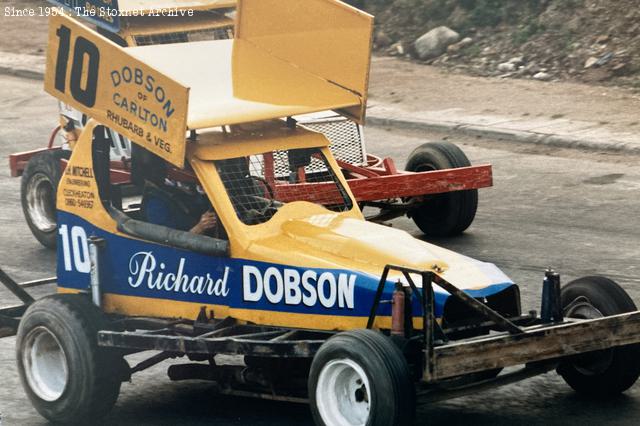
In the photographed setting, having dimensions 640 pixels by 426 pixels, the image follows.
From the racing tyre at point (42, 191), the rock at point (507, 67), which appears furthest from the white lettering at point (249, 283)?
the rock at point (507, 67)

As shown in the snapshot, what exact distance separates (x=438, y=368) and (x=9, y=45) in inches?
795

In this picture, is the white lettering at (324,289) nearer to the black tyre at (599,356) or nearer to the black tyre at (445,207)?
the black tyre at (599,356)

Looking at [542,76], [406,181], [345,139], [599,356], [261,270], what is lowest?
[599,356]

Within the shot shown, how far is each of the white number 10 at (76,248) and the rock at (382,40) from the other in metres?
14.6

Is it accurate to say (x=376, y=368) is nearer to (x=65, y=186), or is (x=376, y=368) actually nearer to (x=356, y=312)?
(x=356, y=312)

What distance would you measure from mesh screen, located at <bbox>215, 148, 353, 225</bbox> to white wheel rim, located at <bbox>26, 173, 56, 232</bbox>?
5.31m

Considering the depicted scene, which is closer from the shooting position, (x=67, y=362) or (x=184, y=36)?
(x=67, y=362)

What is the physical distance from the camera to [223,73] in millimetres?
9406

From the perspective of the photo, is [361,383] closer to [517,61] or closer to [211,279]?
[211,279]

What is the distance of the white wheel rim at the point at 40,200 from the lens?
14.2 m

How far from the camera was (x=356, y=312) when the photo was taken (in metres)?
7.86

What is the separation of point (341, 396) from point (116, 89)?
2.49m

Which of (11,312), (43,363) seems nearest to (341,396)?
(43,363)

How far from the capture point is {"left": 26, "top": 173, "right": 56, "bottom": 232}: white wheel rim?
46.4 ft
